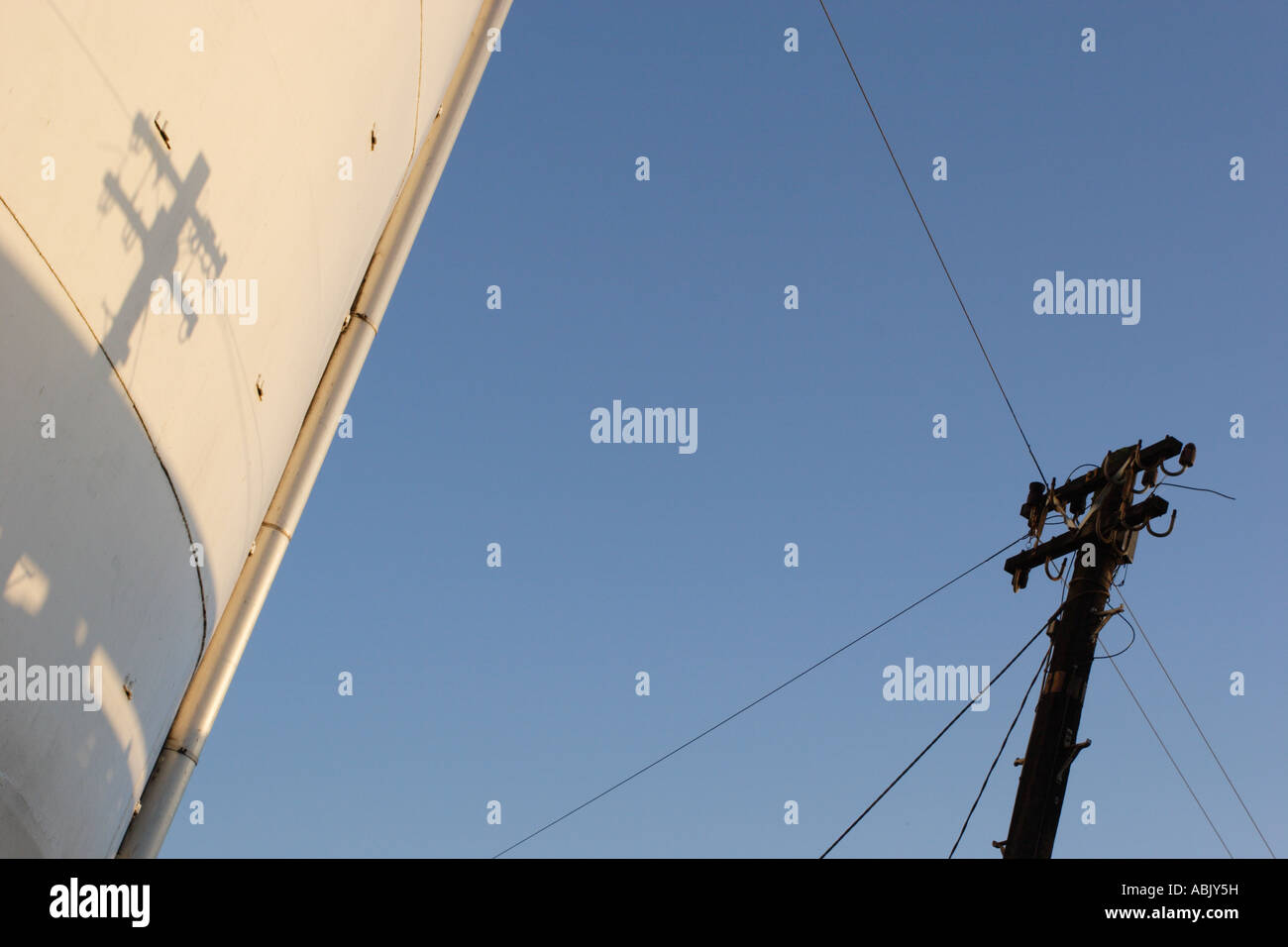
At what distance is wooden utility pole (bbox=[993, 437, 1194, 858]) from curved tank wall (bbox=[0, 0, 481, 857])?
6397 mm

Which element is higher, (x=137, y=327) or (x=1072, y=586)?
(x=137, y=327)

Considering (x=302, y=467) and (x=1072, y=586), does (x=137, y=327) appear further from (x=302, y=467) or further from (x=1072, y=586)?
(x=1072, y=586)

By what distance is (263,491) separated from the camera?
9.57 metres

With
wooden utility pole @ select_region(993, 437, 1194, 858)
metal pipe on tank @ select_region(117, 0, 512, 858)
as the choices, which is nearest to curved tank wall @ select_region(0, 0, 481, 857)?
metal pipe on tank @ select_region(117, 0, 512, 858)

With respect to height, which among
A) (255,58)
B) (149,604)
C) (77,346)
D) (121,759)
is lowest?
(121,759)

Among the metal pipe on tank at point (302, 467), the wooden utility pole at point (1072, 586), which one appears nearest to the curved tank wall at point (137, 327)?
the metal pipe on tank at point (302, 467)

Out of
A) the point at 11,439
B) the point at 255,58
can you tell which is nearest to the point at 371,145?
the point at 255,58

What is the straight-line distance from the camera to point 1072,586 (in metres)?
10.6

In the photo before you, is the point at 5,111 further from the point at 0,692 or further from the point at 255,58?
the point at 0,692

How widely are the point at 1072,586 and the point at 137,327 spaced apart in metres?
7.86

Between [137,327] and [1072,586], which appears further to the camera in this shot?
[1072,586]

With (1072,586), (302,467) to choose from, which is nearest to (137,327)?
(302,467)

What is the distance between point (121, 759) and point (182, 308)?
113 inches

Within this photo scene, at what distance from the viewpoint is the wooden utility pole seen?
9477mm
